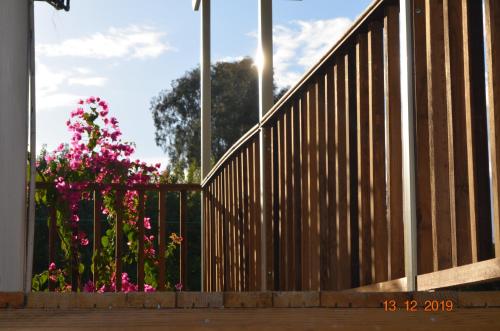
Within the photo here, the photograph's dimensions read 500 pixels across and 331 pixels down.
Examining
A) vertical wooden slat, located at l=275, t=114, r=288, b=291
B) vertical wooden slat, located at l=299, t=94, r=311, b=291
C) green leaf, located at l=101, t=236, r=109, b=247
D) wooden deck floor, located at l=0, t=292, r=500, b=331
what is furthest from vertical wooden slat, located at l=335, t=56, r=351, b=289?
green leaf, located at l=101, t=236, r=109, b=247

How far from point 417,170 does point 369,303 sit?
29.2 inches

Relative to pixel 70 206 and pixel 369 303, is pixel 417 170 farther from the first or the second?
pixel 70 206

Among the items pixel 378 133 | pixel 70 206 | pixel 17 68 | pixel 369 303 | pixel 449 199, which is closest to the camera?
pixel 369 303

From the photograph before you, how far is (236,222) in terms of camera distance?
545 centimetres

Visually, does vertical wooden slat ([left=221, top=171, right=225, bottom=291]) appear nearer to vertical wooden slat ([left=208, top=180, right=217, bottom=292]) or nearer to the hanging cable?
vertical wooden slat ([left=208, top=180, right=217, bottom=292])

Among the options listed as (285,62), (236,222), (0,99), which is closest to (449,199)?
(0,99)

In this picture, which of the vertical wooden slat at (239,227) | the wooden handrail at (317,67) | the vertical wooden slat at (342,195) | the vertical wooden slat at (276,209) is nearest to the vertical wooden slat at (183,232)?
the vertical wooden slat at (239,227)

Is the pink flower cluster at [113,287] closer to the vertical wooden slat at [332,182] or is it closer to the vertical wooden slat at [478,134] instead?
the vertical wooden slat at [332,182]

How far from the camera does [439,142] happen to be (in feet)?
7.51

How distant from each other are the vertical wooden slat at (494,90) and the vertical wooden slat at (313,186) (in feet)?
4.85

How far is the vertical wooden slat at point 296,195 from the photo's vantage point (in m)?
3.80

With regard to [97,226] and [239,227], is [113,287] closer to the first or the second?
[97,226]

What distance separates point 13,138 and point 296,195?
1287 mm

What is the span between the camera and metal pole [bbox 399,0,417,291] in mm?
2369
